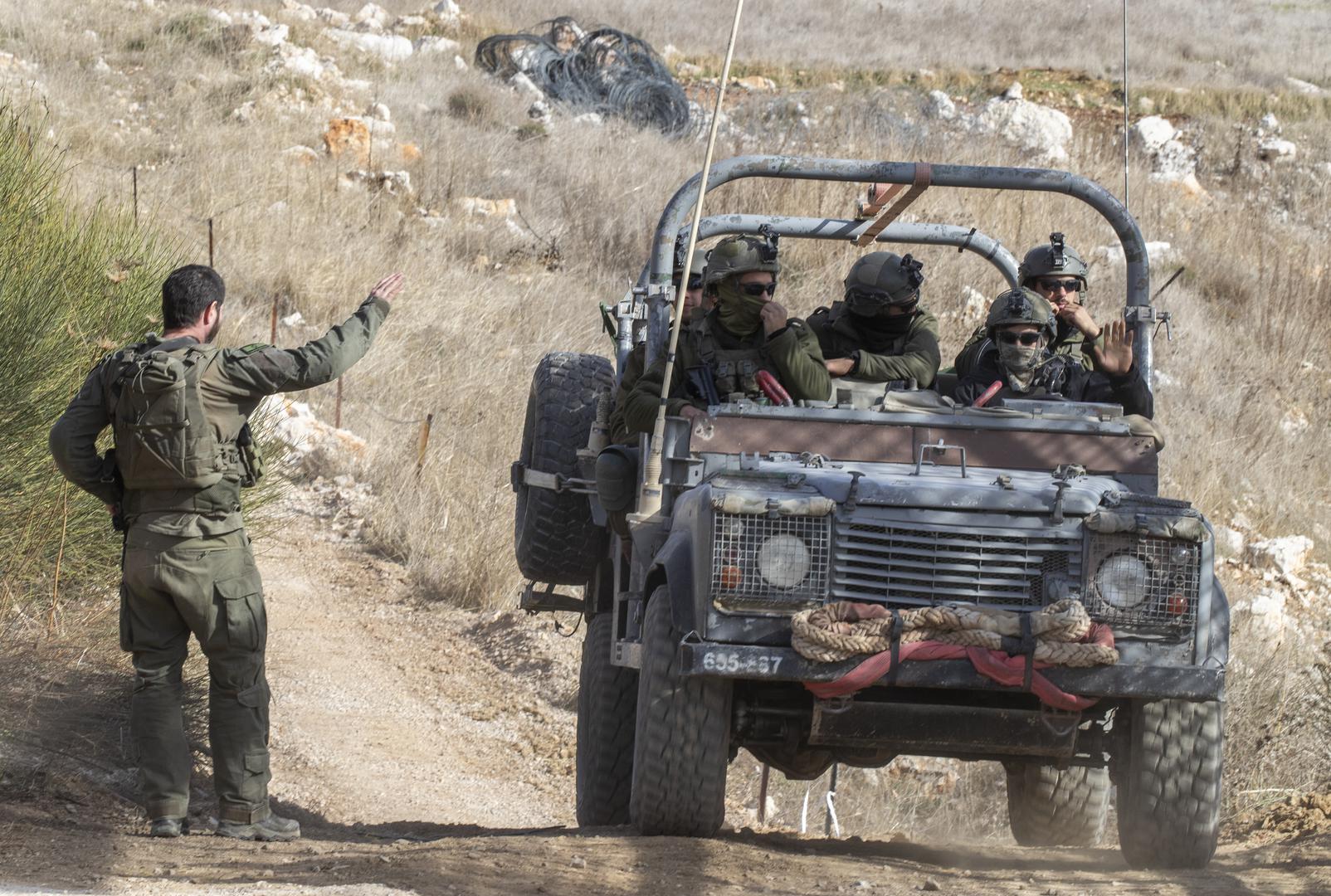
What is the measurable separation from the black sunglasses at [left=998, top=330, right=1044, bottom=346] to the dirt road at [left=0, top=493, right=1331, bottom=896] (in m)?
1.73

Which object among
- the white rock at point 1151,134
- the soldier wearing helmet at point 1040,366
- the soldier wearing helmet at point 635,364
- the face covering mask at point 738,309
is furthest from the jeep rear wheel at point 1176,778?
the white rock at point 1151,134

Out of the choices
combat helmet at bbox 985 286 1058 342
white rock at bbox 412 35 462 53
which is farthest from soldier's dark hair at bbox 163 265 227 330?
white rock at bbox 412 35 462 53

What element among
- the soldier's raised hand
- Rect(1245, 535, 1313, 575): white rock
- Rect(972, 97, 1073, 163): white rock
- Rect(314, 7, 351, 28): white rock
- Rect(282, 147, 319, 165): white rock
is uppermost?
Rect(314, 7, 351, 28): white rock

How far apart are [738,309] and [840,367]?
448 millimetres

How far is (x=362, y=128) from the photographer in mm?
18891

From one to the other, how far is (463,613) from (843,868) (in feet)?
18.4

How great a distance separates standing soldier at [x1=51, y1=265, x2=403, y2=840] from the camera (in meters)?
5.28

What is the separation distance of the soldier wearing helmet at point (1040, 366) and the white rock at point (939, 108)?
15684 mm

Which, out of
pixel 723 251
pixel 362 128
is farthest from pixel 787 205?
pixel 723 251

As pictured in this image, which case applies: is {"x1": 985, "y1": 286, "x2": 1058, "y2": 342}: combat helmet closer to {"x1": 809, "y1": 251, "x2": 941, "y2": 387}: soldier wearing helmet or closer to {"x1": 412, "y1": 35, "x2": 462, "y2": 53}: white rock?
{"x1": 809, "y1": 251, "x2": 941, "y2": 387}: soldier wearing helmet

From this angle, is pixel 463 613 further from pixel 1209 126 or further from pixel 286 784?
pixel 1209 126

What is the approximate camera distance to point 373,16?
26.2 m

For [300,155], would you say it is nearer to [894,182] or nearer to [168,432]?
[894,182]

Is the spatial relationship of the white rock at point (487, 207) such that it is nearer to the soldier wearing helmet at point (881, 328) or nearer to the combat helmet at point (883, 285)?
the soldier wearing helmet at point (881, 328)
